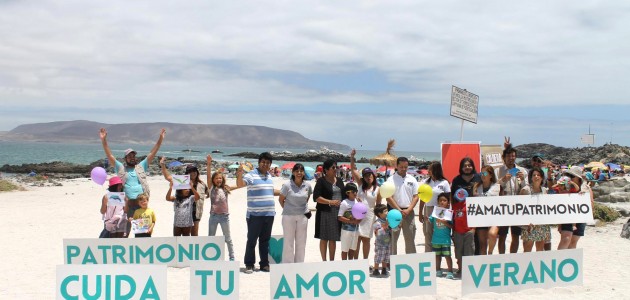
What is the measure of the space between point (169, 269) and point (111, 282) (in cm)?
253

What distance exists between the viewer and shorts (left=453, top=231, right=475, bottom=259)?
8.86m

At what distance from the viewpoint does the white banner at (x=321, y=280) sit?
6754 mm

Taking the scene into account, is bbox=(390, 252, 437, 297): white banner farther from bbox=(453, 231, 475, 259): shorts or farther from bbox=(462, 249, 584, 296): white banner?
bbox=(453, 231, 475, 259): shorts

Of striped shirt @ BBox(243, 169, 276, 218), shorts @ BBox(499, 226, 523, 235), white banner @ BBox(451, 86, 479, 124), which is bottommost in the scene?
shorts @ BBox(499, 226, 523, 235)

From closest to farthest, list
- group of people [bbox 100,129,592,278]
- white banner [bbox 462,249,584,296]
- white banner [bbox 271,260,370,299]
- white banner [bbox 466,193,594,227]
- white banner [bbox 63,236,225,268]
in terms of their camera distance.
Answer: white banner [bbox 271,260,370,299] < white banner [bbox 462,249,584,296] < white banner [bbox 63,236,225,268] < white banner [bbox 466,193,594,227] < group of people [bbox 100,129,592,278]

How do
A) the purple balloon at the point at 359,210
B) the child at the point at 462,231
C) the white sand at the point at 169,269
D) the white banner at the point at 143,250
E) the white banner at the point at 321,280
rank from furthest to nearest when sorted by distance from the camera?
the child at the point at 462,231, the purple balloon at the point at 359,210, the white banner at the point at 143,250, the white sand at the point at 169,269, the white banner at the point at 321,280

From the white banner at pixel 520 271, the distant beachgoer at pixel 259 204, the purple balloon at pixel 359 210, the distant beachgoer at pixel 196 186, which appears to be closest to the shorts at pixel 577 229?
the white banner at pixel 520 271

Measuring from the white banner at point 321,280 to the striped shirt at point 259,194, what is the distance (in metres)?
2.24

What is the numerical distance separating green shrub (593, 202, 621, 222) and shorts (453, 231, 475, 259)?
29.5 ft

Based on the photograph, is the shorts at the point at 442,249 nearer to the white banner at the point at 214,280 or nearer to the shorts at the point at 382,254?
the shorts at the point at 382,254

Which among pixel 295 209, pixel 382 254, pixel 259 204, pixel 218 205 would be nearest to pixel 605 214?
pixel 382 254

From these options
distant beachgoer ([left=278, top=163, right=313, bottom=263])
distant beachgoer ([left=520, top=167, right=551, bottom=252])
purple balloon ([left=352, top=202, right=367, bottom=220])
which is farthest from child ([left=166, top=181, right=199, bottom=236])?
distant beachgoer ([left=520, top=167, right=551, bottom=252])

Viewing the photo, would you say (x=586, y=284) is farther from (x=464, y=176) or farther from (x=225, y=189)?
(x=225, y=189)

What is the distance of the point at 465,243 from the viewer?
8875 millimetres
